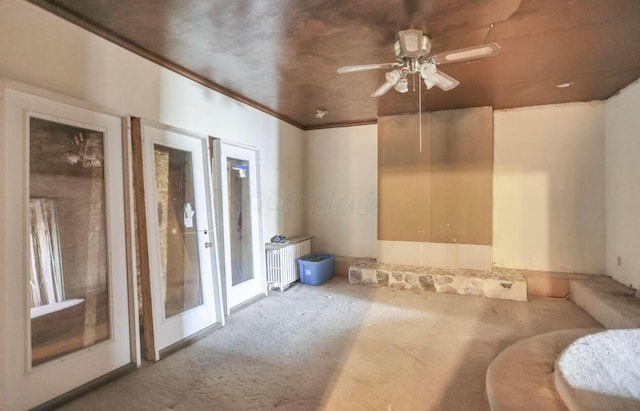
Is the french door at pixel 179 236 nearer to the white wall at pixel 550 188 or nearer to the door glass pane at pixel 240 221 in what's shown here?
the door glass pane at pixel 240 221

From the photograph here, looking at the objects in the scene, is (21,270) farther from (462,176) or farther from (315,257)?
(462,176)

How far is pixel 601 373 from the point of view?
5.78ft

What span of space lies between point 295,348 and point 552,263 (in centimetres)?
384

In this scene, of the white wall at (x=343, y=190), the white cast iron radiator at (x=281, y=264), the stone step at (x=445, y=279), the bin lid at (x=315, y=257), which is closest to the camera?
the stone step at (x=445, y=279)

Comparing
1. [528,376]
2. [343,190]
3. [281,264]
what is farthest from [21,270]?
[343,190]

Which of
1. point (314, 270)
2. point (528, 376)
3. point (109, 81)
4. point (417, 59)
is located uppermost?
point (417, 59)

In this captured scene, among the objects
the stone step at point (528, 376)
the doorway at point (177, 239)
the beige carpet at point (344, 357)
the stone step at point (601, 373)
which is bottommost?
the beige carpet at point (344, 357)

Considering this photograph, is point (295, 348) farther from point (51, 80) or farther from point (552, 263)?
point (552, 263)

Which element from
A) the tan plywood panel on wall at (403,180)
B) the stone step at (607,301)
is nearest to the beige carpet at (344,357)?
the stone step at (607,301)

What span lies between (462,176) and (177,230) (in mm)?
3854

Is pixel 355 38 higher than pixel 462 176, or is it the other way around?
pixel 355 38

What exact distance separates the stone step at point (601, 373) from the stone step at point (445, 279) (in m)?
2.13

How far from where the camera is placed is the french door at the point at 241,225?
3852 mm

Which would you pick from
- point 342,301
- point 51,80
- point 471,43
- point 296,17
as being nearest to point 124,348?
point 51,80
